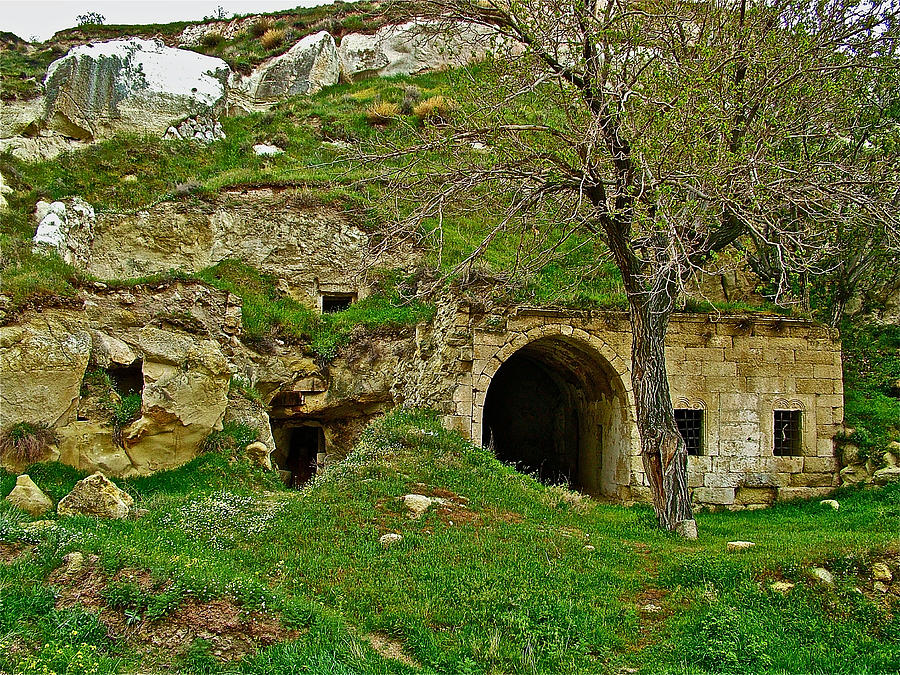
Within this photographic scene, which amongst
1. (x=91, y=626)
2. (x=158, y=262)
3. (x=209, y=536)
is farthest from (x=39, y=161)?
(x=91, y=626)

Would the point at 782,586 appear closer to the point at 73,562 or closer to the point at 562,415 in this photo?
the point at 73,562

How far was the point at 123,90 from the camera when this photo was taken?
82.4 ft

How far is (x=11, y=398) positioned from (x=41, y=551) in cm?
560

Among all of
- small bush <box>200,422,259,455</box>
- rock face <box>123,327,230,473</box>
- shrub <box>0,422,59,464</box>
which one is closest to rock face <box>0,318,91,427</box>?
shrub <box>0,422,59,464</box>

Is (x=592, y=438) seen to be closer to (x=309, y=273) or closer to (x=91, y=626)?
(x=309, y=273)

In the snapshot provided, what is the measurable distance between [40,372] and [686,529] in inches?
415

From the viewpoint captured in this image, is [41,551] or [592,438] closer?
[41,551]

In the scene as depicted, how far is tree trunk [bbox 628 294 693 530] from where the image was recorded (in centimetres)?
914

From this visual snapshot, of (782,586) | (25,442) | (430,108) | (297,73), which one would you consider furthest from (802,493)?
(297,73)

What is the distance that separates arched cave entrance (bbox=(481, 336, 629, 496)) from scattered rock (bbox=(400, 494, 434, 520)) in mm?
3368

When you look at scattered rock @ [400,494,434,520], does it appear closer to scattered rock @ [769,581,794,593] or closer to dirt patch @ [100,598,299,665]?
dirt patch @ [100,598,299,665]

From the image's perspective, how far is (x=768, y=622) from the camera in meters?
6.08

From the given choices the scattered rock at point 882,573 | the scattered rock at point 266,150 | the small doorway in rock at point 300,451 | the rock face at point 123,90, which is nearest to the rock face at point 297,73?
the rock face at point 123,90

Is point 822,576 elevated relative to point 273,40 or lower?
lower
